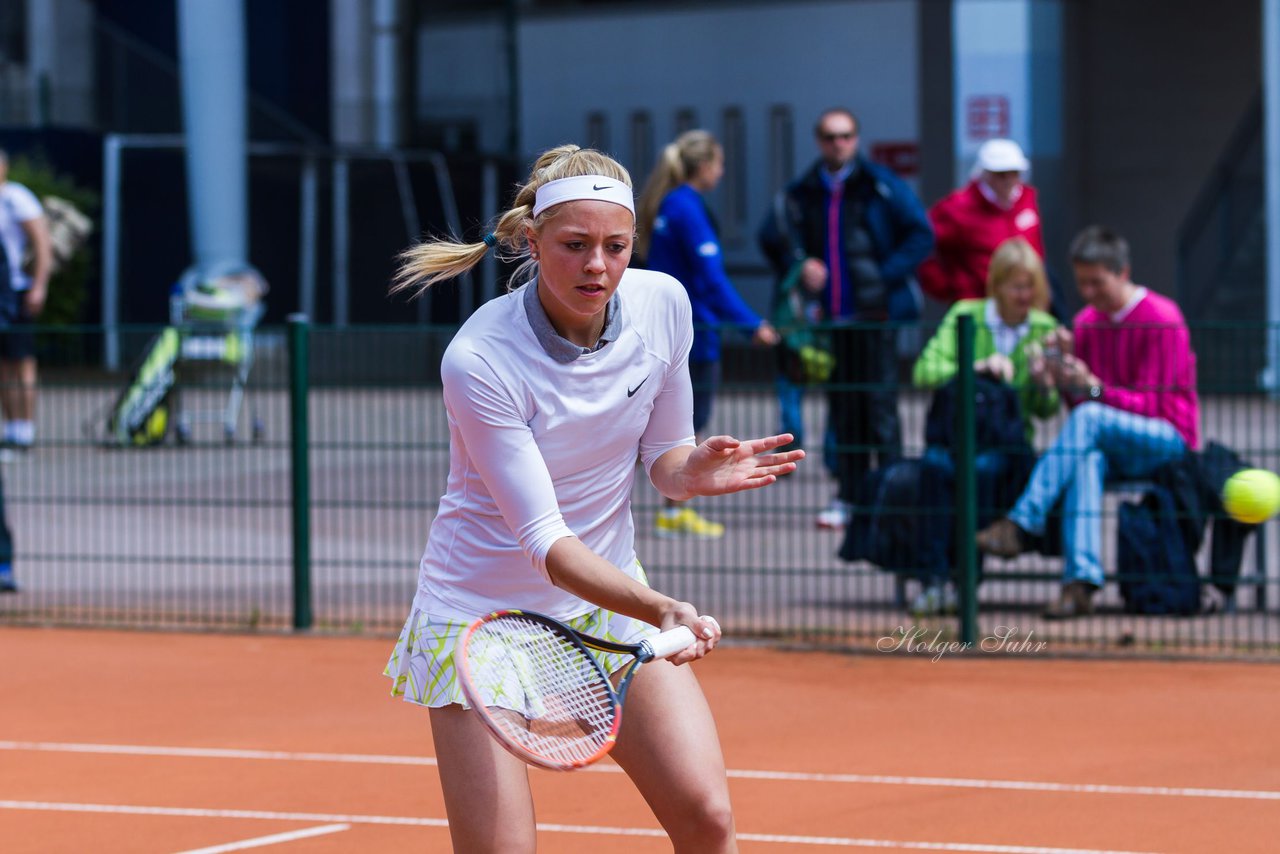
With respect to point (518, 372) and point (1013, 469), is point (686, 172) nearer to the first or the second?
point (1013, 469)

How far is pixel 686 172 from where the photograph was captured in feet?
34.7

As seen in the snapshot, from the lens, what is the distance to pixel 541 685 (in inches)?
147

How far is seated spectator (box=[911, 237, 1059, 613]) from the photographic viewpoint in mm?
8297

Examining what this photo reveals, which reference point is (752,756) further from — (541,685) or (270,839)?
(541,685)

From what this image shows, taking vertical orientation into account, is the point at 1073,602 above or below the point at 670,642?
below

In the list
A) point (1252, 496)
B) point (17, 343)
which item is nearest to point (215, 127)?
point (17, 343)

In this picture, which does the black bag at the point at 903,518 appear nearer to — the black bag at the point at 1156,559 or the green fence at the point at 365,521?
the green fence at the point at 365,521

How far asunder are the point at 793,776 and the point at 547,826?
0.95 m

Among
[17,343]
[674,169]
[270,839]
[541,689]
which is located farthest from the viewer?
[674,169]

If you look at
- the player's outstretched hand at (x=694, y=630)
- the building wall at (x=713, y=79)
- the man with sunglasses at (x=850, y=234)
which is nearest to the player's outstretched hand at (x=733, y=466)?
the player's outstretched hand at (x=694, y=630)

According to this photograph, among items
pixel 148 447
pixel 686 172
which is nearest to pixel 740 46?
pixel 686 172

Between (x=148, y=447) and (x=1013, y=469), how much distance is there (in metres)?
4.10

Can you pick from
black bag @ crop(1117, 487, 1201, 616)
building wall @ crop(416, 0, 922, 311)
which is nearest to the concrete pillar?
building wall @ crop(416, 0, 922, 311)

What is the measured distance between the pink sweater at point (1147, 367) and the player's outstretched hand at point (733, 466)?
452 cm
